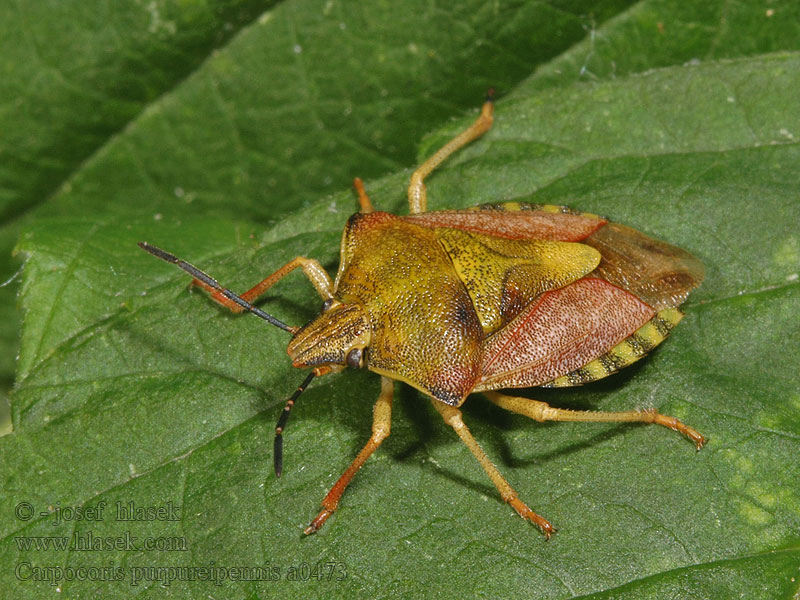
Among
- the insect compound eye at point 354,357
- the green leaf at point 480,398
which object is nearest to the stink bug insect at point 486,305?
the insect compound eye at point 354,357

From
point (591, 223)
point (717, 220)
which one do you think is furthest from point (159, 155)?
point (717, 220)

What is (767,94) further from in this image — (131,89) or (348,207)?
(131,89)

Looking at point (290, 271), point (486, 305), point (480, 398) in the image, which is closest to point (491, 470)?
point (480, 398)

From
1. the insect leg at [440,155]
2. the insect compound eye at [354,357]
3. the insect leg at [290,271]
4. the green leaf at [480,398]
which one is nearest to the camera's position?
the green leaf at [480,398]

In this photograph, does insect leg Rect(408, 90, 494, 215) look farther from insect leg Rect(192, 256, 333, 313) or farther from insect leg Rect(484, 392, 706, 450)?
insect leg Rect(484, 392, 706, 450)

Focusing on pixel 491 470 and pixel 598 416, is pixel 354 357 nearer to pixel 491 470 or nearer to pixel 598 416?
pixel 491 470

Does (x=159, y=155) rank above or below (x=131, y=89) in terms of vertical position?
below

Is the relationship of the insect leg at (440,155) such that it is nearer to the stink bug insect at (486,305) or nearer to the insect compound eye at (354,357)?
the stink bug insect at (486,305)
